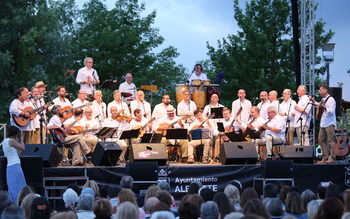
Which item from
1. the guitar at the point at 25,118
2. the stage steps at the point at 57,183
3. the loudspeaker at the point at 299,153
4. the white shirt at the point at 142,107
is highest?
the white shirt at the point at 142,107

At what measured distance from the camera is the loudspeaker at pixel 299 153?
10430 millimetres

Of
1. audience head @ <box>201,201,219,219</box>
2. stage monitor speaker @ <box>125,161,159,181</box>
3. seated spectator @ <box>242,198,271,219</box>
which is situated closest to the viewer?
seated spectator @ <box>242,198,271,219</box>

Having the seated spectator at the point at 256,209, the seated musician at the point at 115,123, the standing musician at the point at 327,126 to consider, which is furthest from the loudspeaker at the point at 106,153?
the seated spectator at the point at 256,209

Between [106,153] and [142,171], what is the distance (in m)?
1.10

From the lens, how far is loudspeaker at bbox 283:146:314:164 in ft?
34.2

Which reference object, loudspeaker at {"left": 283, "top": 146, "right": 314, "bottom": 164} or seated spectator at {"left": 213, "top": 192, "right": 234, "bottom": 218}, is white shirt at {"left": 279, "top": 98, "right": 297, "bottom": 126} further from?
seated spectator at {"left": 213, "top": 192, "right": 234, "bottom": 218}

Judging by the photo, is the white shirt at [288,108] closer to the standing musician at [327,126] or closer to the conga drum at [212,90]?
the standing musician at [327,126]

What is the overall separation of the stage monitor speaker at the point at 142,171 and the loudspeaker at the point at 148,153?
0.56 metres

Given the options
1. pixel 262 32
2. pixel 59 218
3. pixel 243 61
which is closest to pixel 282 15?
pixel 262 32

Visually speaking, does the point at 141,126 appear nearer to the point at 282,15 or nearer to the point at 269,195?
the point at 269,195

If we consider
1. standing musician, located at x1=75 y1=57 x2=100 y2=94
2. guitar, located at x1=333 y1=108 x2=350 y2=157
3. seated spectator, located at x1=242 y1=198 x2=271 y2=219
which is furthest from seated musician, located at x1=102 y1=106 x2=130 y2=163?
seated spectator, located at x1=242 y1=198 x2=271 y2=219

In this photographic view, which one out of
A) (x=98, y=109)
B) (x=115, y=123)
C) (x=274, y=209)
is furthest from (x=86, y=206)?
(x=98, y=109)

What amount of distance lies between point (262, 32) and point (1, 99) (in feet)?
50.9

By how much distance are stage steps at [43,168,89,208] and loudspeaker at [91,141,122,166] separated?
1.48 feet
